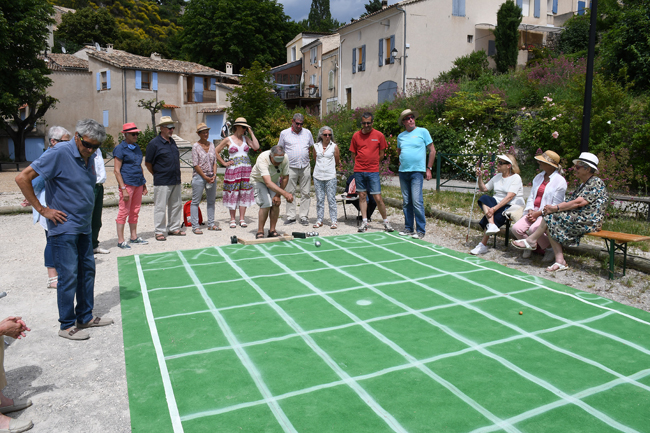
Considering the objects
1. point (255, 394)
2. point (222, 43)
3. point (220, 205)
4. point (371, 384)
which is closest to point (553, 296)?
point (371, 384)

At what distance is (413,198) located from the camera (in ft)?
24.1

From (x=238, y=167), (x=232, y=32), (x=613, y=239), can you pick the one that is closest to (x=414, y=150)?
(x=238, y=167)

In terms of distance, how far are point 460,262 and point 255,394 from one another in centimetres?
381

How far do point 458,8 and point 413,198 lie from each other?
69.4 feet

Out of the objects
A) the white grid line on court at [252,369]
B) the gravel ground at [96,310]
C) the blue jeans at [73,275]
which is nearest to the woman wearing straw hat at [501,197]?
the gravel ground at [96,310]

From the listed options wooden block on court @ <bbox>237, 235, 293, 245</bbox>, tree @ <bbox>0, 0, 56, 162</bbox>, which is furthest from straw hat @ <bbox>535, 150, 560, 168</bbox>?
tree @ <bbox>0, 0, 56, 162</bbox>


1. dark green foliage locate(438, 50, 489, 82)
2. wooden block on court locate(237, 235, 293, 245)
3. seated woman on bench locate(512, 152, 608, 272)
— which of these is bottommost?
wooden block on court locate(237, 235, 293, 245)

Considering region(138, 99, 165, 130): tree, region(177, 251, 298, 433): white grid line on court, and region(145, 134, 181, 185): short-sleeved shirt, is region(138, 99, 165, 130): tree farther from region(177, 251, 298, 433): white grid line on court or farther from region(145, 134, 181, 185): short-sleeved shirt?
Result: region(177, 251, 298, 433): white grid line on court

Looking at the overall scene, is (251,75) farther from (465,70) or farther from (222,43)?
(222,43)

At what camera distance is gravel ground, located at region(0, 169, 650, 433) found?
2.82 meters

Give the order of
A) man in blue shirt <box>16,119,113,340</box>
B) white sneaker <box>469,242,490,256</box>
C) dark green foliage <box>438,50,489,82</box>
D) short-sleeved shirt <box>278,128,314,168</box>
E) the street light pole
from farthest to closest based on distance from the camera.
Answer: dark green foliage <box>438,50,489,82</box> → short-sleeved shirt <box>278,128,314,168</box> → the street light pole → white sneaker <box>469,242,490,256</box> → man in blue shirt <box>16,119,113,340</box>

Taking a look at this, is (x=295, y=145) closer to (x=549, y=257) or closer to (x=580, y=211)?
(x=549, y=257)

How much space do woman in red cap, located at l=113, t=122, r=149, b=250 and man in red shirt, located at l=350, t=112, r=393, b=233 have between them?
3298mm

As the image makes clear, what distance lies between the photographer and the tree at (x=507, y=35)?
892 inches
